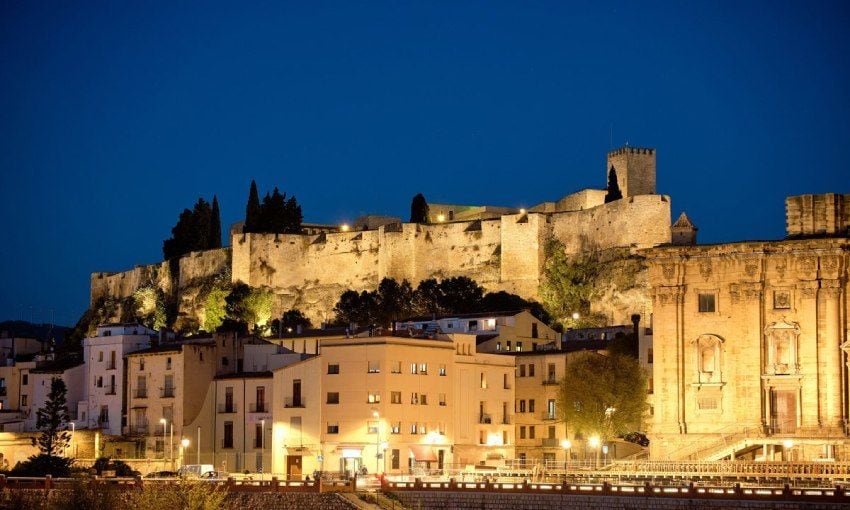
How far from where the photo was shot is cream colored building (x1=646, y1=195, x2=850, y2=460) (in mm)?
69125

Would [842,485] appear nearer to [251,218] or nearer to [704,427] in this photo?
[704,427]

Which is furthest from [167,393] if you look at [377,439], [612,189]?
[612,189]

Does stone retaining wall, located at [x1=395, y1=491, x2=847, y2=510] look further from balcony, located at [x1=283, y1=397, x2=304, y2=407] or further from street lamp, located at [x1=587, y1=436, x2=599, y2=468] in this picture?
street lamp, located at [x1=587, y1=436, x2=599, y2=468]

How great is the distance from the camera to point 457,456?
269 ft

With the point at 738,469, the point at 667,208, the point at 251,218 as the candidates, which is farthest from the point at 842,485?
the point at 251,218


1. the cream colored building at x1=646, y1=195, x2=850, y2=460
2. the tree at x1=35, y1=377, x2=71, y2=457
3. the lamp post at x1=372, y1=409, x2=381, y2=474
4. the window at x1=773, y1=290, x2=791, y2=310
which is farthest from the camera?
the tree at x1=35, y1=377, x2=71, y2=457

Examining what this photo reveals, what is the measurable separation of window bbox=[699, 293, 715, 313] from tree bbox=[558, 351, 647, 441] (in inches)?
533

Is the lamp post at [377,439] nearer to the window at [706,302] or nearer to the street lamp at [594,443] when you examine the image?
the street lamp at [594,443]

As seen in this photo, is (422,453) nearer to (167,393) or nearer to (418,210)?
(167,393)

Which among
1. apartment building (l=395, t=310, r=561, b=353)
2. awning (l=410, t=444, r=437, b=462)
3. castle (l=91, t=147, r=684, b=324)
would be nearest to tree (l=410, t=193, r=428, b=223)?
castle (l=91, t=147, r=684, b=324)

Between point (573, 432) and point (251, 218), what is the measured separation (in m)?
73.6

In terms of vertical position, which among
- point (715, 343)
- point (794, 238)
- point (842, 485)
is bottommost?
point (842, 485)

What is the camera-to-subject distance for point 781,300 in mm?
70750

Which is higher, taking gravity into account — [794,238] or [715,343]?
[794,238]
